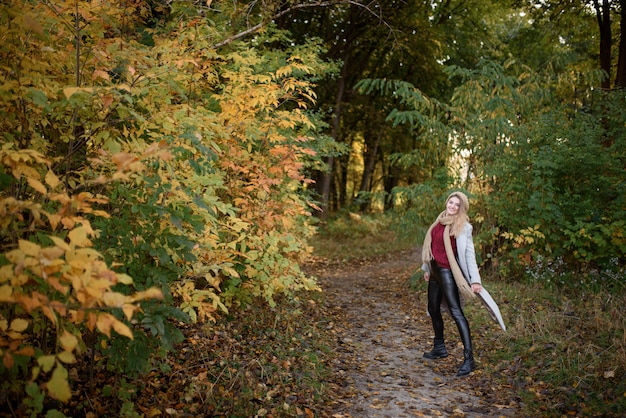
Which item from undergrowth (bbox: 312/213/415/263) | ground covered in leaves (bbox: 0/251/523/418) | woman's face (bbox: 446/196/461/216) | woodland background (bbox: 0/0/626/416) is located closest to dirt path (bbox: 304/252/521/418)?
ground covered in leaves (bbox: 0/251/523/418)

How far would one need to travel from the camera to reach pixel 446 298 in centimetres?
552

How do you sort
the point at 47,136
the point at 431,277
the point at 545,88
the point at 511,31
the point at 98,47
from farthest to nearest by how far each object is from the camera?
the point at 511,31
the point at 545,88
the point at 431,277
the point at 47,136
the point at 98,47

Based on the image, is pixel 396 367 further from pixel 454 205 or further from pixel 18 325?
pixel 18 325

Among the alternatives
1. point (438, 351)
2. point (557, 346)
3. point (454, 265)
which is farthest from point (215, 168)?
point (557, 346)

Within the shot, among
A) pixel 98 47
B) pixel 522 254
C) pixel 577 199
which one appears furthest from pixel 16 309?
pixel 577 199

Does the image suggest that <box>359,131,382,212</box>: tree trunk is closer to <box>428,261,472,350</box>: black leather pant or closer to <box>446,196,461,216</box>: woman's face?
<box>428,261,472,350</box>: black leather pant

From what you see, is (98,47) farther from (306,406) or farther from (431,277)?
(431,277)

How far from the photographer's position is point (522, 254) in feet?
26.2

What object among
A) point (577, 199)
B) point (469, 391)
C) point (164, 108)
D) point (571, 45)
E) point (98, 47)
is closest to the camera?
point (98, 47)

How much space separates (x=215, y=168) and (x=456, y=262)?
10.1ft

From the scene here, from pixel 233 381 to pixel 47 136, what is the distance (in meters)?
2.80

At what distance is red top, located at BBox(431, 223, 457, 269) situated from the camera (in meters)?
5.53

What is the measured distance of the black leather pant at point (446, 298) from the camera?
5380mm

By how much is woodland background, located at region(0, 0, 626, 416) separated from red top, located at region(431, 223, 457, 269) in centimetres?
175
